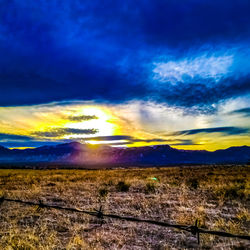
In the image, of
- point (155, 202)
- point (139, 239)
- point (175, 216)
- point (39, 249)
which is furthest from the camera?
point (155, 202)

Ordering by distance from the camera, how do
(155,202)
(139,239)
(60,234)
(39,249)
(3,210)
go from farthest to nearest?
(155,202)
(3,210)
(60,234)
(139,239)
(39,249)

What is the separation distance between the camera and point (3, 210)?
7.46 m

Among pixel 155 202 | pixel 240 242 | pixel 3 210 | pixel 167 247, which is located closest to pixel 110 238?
pixel 167 247

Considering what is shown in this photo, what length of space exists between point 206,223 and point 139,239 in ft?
7.78

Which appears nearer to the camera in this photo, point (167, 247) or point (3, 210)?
point (167, 247)

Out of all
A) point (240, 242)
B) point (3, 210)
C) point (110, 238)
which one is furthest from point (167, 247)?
point (3, 210)

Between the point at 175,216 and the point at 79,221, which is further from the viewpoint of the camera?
the point at 175,216

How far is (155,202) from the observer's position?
8586 mm

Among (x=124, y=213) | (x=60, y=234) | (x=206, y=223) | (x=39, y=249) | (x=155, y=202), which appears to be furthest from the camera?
(x=155, y=202)

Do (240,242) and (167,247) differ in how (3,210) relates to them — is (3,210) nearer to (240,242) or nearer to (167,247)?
(167,247)

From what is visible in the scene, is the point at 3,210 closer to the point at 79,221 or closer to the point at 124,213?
the point at 79,221

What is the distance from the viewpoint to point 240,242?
423cm

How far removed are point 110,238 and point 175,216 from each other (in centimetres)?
274

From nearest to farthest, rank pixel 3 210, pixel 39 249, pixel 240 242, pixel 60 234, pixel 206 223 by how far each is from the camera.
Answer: pixel 39 249, pixel 240 242, pixel 60 234, pixel 206 223, pixel 3 210
